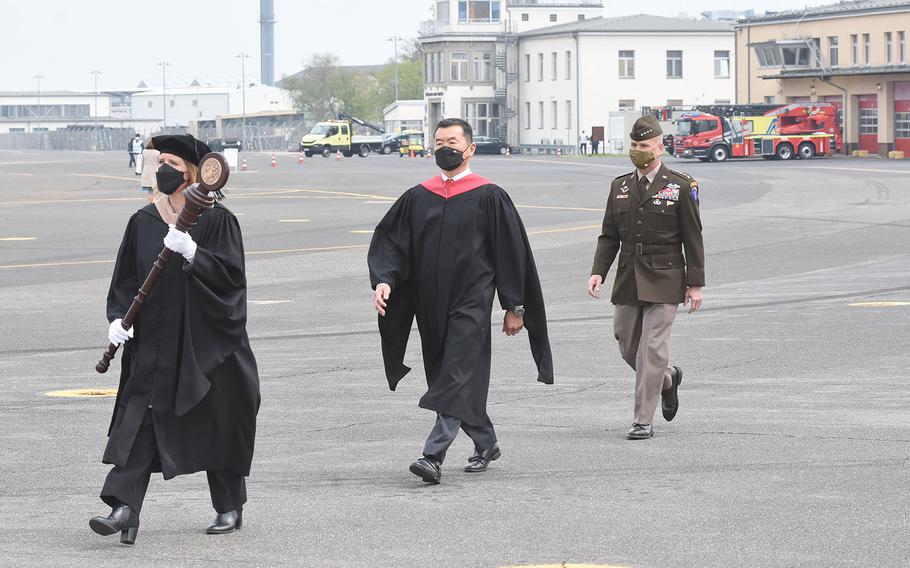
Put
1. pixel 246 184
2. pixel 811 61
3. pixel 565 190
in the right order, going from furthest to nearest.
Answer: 1. pixel 811 61
2. pixel 246 184
3. pixel 565 190

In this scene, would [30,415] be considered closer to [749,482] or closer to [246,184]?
[749,482]

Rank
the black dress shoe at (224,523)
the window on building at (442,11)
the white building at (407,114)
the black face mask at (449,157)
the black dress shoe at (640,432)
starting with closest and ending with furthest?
the black dress shoe at (224,523), the black face mask at (449,157), the black dress shoe at (640,432), the window on building at (442,11), the white building at (407,114)

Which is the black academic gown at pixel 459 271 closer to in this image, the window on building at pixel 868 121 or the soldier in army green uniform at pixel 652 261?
the soldier in army green uniform at pixel 652 261

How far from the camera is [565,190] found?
4419 centimetres

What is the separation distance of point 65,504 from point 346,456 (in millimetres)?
1726

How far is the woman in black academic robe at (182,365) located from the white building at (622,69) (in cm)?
9377

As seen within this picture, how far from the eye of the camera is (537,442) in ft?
29.9

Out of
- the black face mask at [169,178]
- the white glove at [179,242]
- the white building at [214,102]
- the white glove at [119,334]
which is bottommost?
the white glove at [119,334]

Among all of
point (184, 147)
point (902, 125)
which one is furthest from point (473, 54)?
point (184, 147)

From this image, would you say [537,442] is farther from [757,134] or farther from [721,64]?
[721,64]

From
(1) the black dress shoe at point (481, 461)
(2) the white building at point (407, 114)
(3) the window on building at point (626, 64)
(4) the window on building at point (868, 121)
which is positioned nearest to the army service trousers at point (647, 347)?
(1) the black dress shoe at point (481, 461)

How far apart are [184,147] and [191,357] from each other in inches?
34.5

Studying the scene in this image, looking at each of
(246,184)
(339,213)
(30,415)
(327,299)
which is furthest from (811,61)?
(30,415)

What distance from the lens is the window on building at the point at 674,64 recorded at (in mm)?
105500
